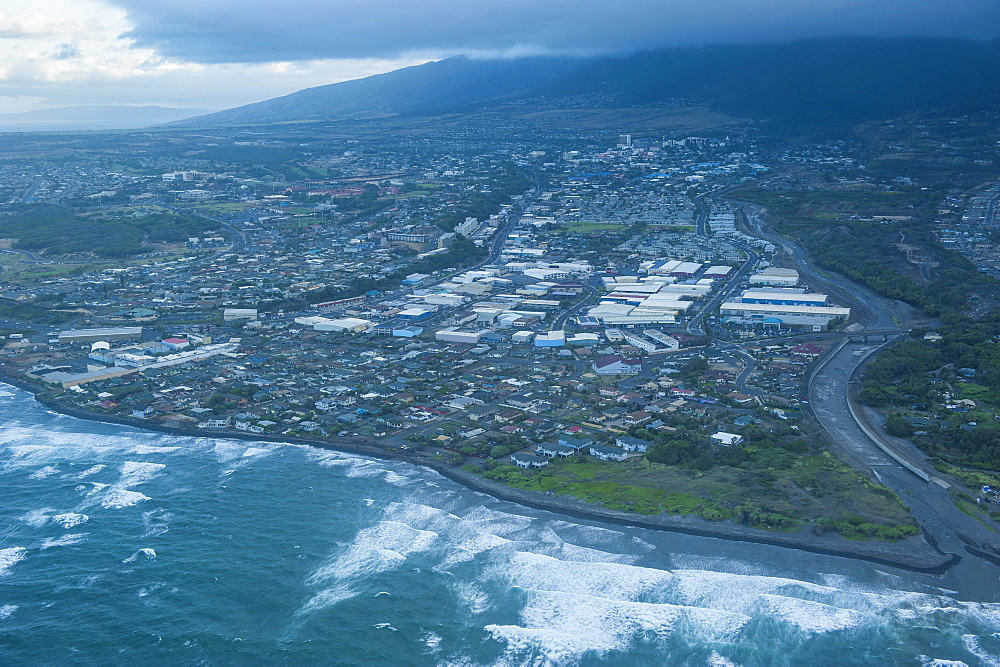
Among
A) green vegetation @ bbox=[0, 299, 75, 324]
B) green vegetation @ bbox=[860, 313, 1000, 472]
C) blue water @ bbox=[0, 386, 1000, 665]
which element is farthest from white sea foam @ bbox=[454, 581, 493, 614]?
green vegetation @ bbox=[0, 299, 75, 324]

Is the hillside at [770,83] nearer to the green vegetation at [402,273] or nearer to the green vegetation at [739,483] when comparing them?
the green vegetation at [402,273]

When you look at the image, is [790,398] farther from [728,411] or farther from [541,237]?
[541,237]

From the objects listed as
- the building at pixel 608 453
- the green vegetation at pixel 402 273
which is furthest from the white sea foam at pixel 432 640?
the green vegetation at pixel 402 273

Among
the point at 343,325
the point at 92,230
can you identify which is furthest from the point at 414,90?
the point at 343,325

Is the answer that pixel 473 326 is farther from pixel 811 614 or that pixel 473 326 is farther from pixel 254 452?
pixel 811 614

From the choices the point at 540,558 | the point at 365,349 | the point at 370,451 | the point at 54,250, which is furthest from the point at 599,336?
the point at 54,250

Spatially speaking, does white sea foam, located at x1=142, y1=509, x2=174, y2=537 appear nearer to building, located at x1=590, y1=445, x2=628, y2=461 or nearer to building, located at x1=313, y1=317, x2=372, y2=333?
building, located at x1=590, y1=445, x2=628, y2=461
